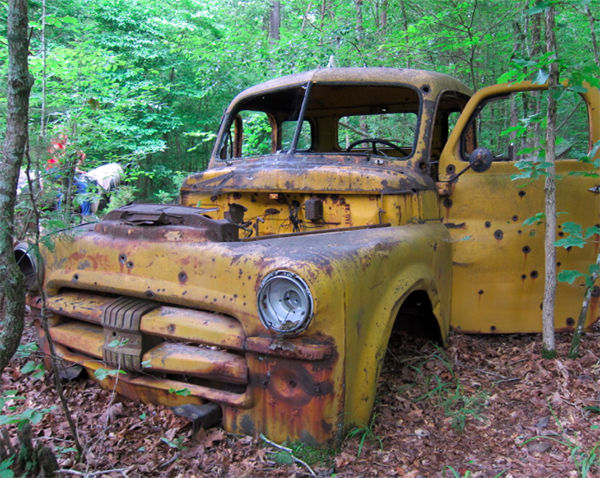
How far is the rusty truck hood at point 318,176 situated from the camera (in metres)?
3.15

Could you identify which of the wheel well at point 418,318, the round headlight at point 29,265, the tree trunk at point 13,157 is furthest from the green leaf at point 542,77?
the round headlight at point 29,265

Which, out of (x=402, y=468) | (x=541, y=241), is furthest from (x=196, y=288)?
(x=541, y=241)

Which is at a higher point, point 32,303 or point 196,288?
point 196,288

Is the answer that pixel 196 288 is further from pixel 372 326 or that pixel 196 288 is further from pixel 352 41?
pixel 352 41

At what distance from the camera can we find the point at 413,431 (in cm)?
243

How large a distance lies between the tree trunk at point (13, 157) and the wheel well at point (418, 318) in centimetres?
205

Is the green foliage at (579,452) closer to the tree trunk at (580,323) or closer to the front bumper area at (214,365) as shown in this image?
the tree trunk at (580,323)

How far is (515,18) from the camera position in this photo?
7.32 m

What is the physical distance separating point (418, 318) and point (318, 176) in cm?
121

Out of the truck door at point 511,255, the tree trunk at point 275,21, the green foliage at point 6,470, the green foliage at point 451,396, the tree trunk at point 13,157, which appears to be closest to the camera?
the green foliage at point 6,470

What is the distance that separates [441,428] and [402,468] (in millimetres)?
454

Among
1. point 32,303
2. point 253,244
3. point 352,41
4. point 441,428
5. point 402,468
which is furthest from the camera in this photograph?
point 352,41

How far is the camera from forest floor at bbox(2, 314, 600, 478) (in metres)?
2.05

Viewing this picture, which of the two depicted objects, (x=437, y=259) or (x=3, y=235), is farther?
(x=437, y=259)
